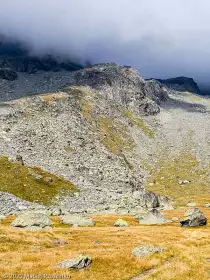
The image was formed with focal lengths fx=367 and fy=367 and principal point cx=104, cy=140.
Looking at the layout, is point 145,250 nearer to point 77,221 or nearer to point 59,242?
point 59,242

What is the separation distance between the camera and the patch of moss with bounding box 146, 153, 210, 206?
137 metres

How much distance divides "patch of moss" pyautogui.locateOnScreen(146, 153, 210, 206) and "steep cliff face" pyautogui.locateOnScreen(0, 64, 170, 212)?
805 cm

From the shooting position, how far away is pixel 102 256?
4097 cm

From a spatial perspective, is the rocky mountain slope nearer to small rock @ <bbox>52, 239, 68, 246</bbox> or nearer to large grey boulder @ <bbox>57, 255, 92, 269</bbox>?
small rock @ <bbox>52, 239, 68, 246</bbox>

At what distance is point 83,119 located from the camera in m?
166

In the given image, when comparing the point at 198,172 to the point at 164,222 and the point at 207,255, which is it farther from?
the point at 207,255

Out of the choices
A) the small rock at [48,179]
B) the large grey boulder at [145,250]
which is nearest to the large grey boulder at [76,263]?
the large grey boulder at [145,250]

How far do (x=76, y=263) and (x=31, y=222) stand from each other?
31583mm

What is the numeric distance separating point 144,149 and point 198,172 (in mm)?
30464

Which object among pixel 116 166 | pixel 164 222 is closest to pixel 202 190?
pixel 116 166

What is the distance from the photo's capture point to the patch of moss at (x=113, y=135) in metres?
156

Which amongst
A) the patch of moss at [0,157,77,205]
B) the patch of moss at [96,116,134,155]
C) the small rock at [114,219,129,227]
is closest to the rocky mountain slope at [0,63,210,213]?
the patch of moss at [96,116,134,155]

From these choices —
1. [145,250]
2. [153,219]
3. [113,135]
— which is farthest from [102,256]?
[113,135]

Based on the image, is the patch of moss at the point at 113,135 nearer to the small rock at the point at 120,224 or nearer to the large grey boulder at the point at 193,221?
the large grey boulder at the point at 193,221
